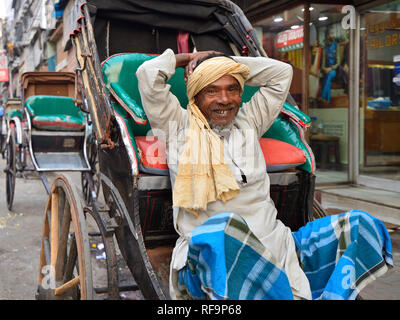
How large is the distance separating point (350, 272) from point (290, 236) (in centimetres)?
36

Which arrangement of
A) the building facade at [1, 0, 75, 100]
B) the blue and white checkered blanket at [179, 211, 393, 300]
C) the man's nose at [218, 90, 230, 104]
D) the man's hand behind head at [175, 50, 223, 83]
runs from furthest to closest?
the building facade at [1, 0, 75, 100] → the man's hand behind head at [175, 50, 223, 83] → the man's nose at [218, 90, 230, 104] → the blue and white checkered blanket at [179, 211, 393, 300]

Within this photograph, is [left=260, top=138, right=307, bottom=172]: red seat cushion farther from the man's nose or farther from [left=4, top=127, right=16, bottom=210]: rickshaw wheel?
[left=4, top=127, right=16, bottom=210]: rickshaw wheel

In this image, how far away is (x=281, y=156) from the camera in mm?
2279

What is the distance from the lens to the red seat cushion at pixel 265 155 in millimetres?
2051

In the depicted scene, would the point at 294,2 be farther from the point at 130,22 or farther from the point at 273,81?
the point at 273,81

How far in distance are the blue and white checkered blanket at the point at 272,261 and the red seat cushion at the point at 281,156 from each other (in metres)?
0.42

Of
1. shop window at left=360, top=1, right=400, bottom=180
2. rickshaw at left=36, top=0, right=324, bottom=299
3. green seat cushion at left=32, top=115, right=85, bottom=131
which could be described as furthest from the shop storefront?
rickshaw at left=36, top=0, right=324, bottom=299

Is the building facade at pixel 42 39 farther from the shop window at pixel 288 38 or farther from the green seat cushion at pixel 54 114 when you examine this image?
the shop window at pixel 288 38

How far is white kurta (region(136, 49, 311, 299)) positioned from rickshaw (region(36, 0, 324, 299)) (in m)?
0.14

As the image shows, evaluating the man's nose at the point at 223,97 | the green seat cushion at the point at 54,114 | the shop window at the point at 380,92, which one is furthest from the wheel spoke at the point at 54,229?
the shop window at the point at 380,92

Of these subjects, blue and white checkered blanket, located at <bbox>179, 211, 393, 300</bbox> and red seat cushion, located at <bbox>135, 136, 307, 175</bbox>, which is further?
red seat cushion, located at <bbox>135, 136, 307, 175</bbox>

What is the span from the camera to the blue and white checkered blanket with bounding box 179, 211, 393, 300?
4.77ft

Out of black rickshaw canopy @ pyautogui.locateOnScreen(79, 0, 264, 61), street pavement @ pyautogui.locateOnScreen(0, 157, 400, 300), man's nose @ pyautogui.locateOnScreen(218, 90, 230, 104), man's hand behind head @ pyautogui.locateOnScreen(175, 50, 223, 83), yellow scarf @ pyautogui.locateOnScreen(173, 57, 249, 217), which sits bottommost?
street pavement @ pyautogui.locateOnScreen(0, 157, 400, 300)
